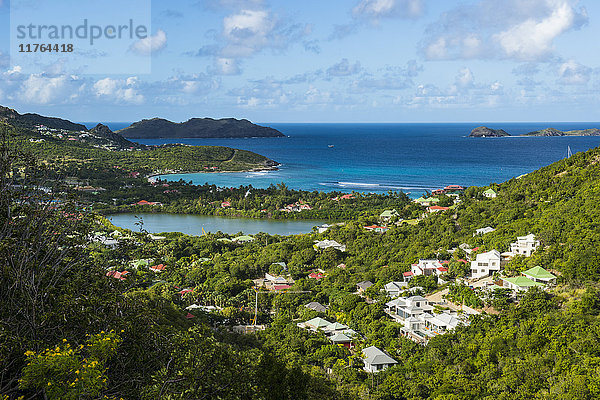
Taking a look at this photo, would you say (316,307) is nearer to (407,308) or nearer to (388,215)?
(407,308)

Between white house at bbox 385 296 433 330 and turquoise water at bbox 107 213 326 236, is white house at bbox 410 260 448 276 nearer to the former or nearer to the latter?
white house at bbox 385 296 433 330

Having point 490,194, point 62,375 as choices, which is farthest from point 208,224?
point 62,375

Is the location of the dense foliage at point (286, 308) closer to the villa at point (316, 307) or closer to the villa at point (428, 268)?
the villa at point (316, 307)

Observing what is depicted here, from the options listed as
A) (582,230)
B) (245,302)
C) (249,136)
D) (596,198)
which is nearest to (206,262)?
(245,302)

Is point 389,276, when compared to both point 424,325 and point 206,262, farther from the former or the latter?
point 206,262

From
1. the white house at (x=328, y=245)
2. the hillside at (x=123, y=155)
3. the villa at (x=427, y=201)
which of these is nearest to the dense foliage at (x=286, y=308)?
the white house at (x=328, y=245)

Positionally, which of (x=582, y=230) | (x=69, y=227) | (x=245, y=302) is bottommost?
(x=245, y=302)
